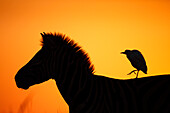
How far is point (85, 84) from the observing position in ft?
3.34

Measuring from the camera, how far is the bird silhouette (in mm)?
1252

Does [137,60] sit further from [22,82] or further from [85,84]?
[22,82]

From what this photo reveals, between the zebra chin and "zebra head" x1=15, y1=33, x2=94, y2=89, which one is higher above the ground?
"zebra head" x1=15, y1=33, x2=94, y2=89

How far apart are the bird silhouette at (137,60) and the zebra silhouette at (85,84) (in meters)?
0.20

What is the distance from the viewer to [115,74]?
4.39 feet

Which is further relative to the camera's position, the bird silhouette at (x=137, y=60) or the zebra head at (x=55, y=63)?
the bird silhouette at (x=137, y=60)

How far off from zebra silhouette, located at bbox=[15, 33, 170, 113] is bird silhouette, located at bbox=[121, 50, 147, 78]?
20 cm

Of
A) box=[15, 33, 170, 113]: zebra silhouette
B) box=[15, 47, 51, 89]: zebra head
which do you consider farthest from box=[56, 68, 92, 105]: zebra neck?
box=[15, 47, 51, 89]: zebra head

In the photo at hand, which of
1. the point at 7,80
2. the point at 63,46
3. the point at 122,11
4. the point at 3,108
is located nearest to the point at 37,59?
the point at 63,46

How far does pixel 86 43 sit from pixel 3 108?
79 centimetres

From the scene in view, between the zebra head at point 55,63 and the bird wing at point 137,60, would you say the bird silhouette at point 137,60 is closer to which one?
the bird wing at point 137,60

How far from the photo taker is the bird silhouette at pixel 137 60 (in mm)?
1252

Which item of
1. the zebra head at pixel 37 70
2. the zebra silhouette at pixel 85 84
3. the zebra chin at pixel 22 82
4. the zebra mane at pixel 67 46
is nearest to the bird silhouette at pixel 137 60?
the zebra silhouette at pixel 85 84

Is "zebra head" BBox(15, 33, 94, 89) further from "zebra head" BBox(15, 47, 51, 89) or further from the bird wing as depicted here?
the bird wing
